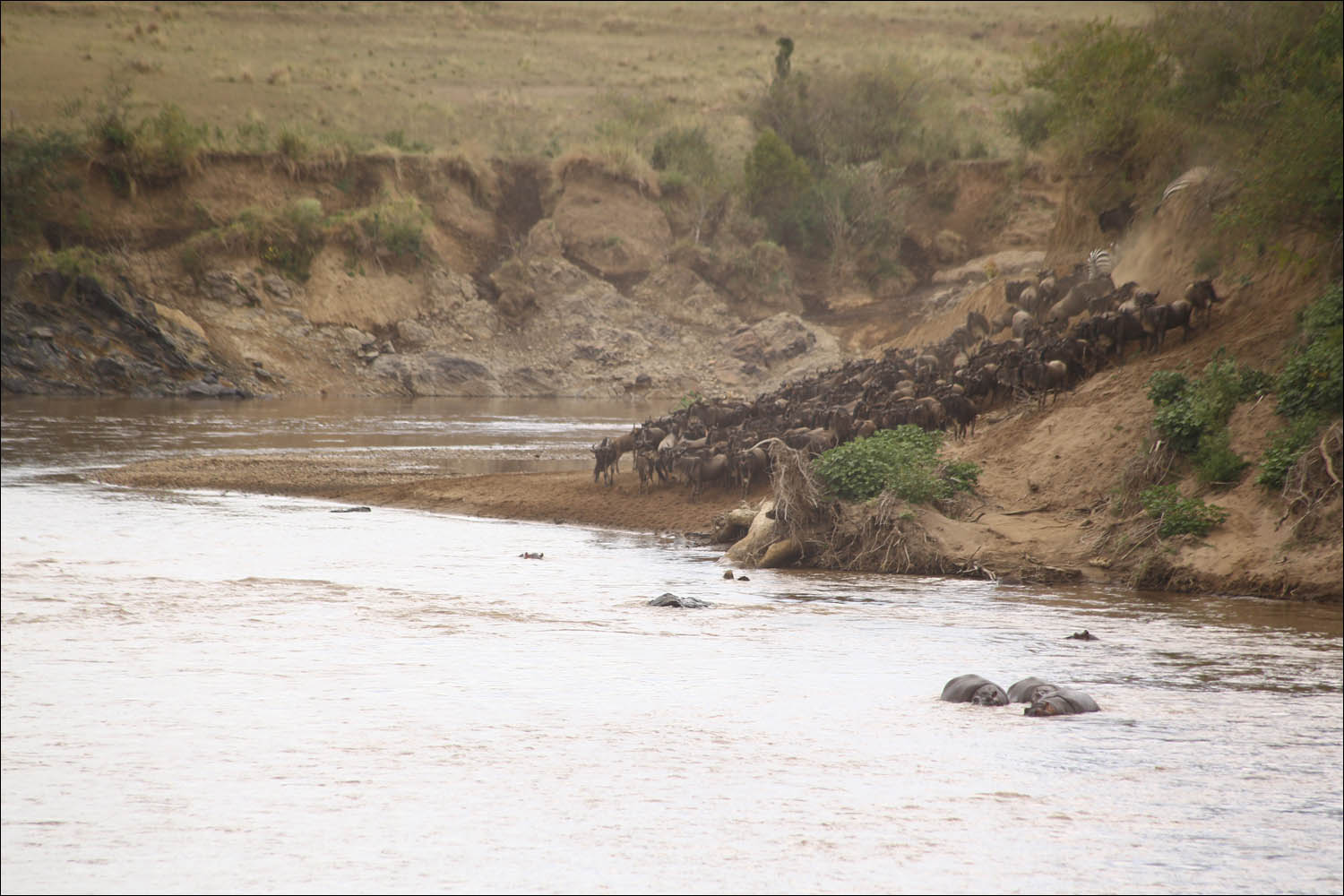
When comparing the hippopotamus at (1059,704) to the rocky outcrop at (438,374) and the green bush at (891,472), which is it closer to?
the green bush at (891,472)

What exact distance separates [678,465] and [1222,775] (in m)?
12.6

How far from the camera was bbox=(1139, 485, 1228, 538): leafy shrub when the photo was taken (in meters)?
13.8

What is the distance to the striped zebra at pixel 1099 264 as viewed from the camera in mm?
22406

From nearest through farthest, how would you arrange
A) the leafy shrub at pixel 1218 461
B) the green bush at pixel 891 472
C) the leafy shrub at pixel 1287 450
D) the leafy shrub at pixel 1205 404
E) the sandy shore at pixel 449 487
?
the leafy shrub at pixel 1287 450
the leafy shrub at pixel 1218 461
the leafy shrub at pixel 1205 404
the green bush at pixel 891 472
the sandy shore at pixel 449 487

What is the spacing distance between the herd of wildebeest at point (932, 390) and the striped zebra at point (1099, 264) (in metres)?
0.04

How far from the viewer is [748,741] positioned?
872 cm

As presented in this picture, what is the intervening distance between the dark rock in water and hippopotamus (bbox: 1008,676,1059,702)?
157 inches

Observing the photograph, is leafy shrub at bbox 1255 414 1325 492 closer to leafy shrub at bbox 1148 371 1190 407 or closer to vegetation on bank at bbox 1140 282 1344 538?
vegetation on bank at bbox 1140 282 1344 538

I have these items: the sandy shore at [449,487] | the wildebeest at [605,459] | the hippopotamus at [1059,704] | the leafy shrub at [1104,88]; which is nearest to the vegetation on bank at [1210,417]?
the hippopotamus at [1059,704]

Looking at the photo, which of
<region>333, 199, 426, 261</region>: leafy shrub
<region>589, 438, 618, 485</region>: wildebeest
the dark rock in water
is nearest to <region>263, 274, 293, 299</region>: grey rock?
<region>333, 199, 426, 261</region>: leafy shrub

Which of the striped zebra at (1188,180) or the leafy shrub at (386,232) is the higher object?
the leafy shrub at (386,232)

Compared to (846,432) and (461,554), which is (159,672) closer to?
(461,554)

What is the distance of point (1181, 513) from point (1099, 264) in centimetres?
976

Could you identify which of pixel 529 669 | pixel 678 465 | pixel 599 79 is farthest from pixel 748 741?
pixel 599 79
